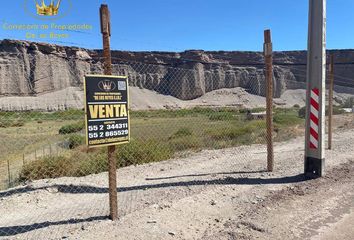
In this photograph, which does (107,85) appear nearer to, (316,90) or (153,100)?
(316,90)

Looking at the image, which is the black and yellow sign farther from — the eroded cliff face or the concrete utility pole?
the eroded cliff face

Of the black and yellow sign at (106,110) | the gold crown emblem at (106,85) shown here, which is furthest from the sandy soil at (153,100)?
the gold crown emblem at (106,85)

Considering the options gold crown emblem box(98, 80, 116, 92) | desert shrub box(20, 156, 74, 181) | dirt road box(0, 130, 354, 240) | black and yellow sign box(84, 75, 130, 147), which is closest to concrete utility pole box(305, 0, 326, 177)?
dirt road box(0, 130, 354, 240)

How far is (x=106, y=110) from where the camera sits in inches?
195

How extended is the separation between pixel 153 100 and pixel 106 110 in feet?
272

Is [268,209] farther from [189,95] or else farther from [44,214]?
[189,95]

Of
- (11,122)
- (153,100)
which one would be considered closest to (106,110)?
(11,122)

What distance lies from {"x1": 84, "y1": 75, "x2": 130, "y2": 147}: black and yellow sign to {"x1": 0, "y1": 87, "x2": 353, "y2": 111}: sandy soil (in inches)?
2253

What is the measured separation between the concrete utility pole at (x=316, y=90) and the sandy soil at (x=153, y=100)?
54.1 metres

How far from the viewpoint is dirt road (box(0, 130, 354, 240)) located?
16.0ft

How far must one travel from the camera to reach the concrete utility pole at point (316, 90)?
7.59 meters

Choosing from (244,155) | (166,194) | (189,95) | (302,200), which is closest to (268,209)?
(302,200)

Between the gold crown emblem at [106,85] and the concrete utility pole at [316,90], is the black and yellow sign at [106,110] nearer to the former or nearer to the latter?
the gold crown emblem at [106,85]

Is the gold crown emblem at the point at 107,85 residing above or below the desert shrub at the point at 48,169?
above
